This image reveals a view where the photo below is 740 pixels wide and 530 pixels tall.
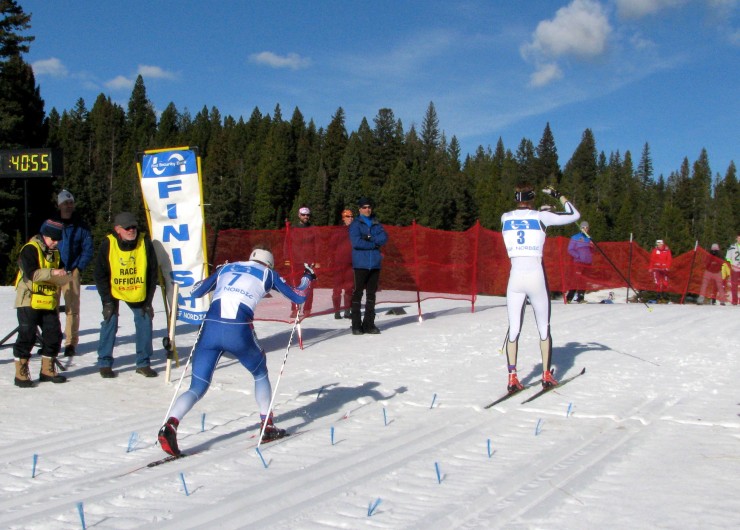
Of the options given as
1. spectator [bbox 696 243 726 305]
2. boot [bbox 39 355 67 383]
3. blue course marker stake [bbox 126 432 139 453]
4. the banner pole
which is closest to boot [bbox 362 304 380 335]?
the banner pole

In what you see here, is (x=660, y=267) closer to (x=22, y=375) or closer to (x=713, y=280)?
(x=713, y=280)

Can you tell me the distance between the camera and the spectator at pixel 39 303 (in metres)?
7.73

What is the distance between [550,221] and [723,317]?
813 centimetres

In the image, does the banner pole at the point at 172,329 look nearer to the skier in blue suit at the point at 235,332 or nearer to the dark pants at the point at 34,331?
the dark pants at the point at 34,331

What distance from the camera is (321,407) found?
285 inches

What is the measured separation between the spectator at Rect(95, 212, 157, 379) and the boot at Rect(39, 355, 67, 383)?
0.50m

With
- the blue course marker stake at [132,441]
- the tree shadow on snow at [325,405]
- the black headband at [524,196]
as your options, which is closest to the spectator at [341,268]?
the tree shadow on snow at [325,405]

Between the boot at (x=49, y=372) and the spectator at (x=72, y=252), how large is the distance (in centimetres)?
144

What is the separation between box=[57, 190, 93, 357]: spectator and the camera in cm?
921

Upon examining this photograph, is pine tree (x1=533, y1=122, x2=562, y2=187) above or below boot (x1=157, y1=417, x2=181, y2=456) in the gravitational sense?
above

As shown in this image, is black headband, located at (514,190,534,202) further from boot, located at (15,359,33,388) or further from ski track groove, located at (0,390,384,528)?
boot, located at (15,359,33,388)

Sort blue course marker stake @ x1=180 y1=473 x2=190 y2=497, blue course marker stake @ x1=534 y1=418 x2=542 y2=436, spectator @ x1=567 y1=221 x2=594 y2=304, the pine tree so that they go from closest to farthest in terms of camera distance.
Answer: blue course marker stake @ x1=180 y1=473 x2=190 y2=497, blue course marker stake @ x1=534 y1=418 x2=542 y2=436, spectator @ x1=567 y1=221 x2=594 y2=304, the pine tree

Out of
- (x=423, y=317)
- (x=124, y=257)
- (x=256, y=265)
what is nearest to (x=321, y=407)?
(x=256, y=265)

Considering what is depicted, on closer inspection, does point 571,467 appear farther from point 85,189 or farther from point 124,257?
point 85,189
